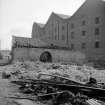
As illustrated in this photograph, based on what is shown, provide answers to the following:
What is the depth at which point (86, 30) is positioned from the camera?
38.0 meters

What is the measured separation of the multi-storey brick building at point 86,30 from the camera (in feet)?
117

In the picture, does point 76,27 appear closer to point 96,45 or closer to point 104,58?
point 96,45

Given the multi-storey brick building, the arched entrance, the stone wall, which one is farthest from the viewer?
the multi-storey brick building

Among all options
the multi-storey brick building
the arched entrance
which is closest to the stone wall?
the arched entrance

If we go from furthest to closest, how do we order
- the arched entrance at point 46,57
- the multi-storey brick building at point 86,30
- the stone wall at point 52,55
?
the multi-storey brick building at point 86,30
the arched entrance at point 46,57
the stone wall at point 52,55

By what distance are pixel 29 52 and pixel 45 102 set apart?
20192 millimetres

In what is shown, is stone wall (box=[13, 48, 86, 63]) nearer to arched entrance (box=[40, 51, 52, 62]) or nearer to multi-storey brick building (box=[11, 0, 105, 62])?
arched entrance (box=[40, 51, 52, 62])

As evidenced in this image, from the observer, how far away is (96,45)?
3631 cm

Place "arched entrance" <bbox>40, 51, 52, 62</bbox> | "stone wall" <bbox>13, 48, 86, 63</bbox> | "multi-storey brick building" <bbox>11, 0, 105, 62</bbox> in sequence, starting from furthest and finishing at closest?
"multi-storey brick building" <bbox>11, 0, 105, 62</bbox>
"arched entrance" <bbox>40, 51, 52, 62</bbox>
"stone wall" <bbox>13, 48, 86, 63</bbox>

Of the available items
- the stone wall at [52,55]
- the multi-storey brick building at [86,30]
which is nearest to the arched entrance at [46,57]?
the stone wall at [52,55]

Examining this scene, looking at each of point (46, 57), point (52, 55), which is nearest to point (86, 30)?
point (52, 55)

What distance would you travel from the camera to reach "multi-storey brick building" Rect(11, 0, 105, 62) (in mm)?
35638

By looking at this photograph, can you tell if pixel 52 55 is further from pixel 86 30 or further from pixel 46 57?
pixel 86 30

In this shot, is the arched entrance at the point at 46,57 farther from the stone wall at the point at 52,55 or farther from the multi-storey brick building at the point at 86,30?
the multi-storey brick building at the point at 86,30
